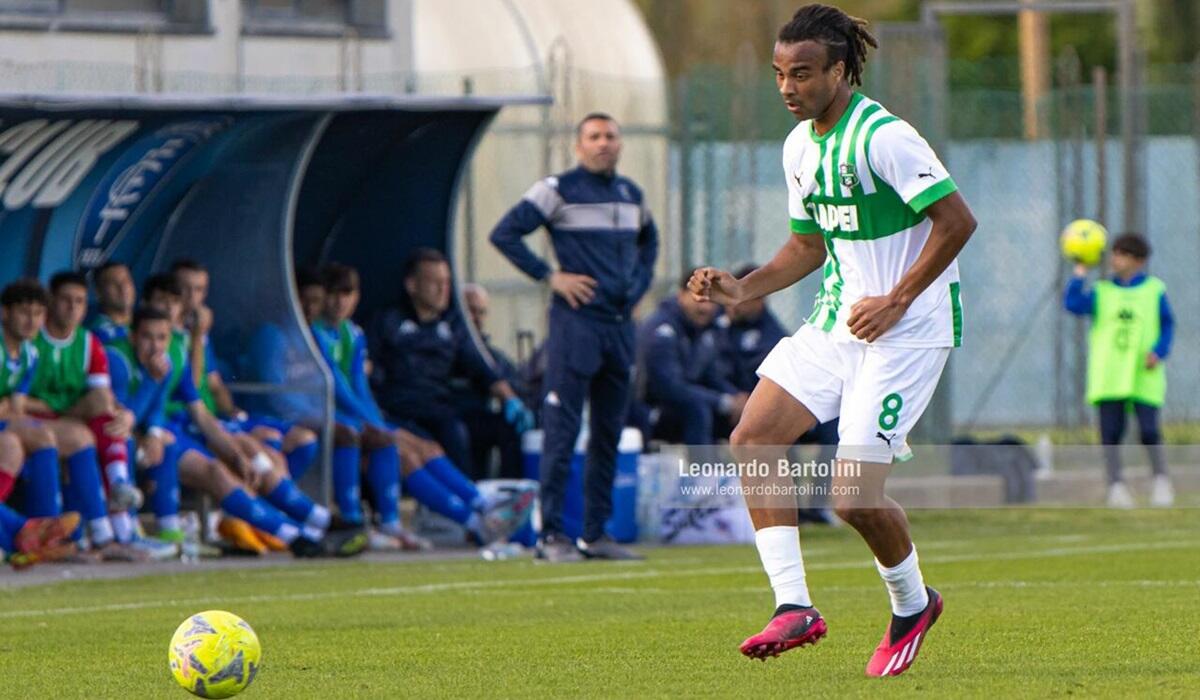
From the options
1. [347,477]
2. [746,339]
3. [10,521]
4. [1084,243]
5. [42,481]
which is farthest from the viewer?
[1084,243]

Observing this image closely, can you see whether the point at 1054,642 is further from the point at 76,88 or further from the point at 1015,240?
the point at 1015,240

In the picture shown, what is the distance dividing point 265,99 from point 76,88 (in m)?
3.95

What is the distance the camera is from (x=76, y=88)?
655 inches

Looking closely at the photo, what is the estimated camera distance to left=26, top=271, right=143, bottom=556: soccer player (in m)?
12.9

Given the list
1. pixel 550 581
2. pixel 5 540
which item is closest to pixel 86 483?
pixel 5 540

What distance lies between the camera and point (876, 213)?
726cm

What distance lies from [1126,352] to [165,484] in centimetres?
771

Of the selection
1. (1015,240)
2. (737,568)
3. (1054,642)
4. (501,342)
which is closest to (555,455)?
(737,568)

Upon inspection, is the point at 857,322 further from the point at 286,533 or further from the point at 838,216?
the point at 286,533

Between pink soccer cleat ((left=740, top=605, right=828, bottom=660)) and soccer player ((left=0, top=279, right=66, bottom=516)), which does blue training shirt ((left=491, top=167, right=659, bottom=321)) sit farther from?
pink soccer cleat ((left=740, top=605, right=828, bottom=660))

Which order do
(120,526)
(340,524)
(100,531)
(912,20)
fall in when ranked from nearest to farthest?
1. (100,531)
2. (120,526)
3. (340,524)
4. (912,20)

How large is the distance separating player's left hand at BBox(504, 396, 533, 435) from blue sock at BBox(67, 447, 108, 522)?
3104 millimetres

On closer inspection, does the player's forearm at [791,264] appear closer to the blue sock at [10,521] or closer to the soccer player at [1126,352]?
the blue sock at [10,521]

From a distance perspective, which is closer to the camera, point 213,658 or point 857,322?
point 213,658
